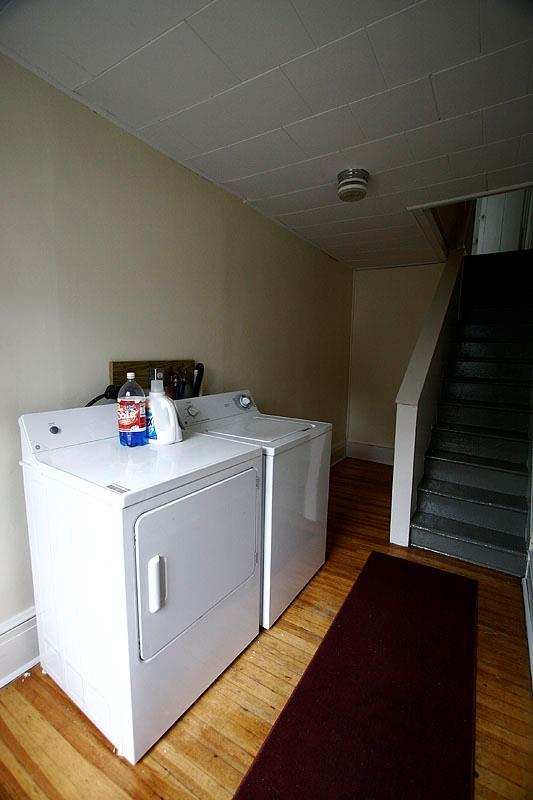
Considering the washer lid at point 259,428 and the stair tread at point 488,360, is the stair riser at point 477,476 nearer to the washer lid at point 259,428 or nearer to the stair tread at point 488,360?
the stair tread at point 488,360

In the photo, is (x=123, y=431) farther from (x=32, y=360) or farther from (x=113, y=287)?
(x=113, y=287)

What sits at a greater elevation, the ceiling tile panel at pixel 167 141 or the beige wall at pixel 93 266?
the ceiling tile panel at pixel 167 141

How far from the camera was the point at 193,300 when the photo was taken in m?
2.02

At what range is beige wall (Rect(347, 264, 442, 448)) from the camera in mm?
3781

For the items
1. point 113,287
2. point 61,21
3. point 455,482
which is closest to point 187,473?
point 113,287

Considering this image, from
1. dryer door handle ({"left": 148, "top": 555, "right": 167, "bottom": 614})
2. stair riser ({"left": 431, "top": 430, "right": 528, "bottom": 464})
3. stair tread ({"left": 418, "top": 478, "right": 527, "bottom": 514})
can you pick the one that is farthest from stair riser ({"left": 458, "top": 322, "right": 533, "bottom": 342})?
dryer door handle ({"left": 148, "top": 555, "right": 167, "bottom": 614})

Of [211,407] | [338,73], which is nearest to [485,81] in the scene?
[338,73]

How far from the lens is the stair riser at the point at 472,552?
2100mm

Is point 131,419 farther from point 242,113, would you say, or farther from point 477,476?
point 477,476

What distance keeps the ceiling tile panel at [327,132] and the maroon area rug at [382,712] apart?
2.22 meters

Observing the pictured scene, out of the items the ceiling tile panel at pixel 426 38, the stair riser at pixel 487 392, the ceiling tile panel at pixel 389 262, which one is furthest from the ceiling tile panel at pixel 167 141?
the stair riser at pixel 487 392

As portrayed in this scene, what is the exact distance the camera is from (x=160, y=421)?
4.79 feet

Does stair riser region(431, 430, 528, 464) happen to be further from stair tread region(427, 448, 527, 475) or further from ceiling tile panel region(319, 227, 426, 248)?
ceiling tile panel region(319, 227, 426, 248)

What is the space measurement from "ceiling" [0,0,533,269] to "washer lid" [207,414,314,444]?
134 cm
